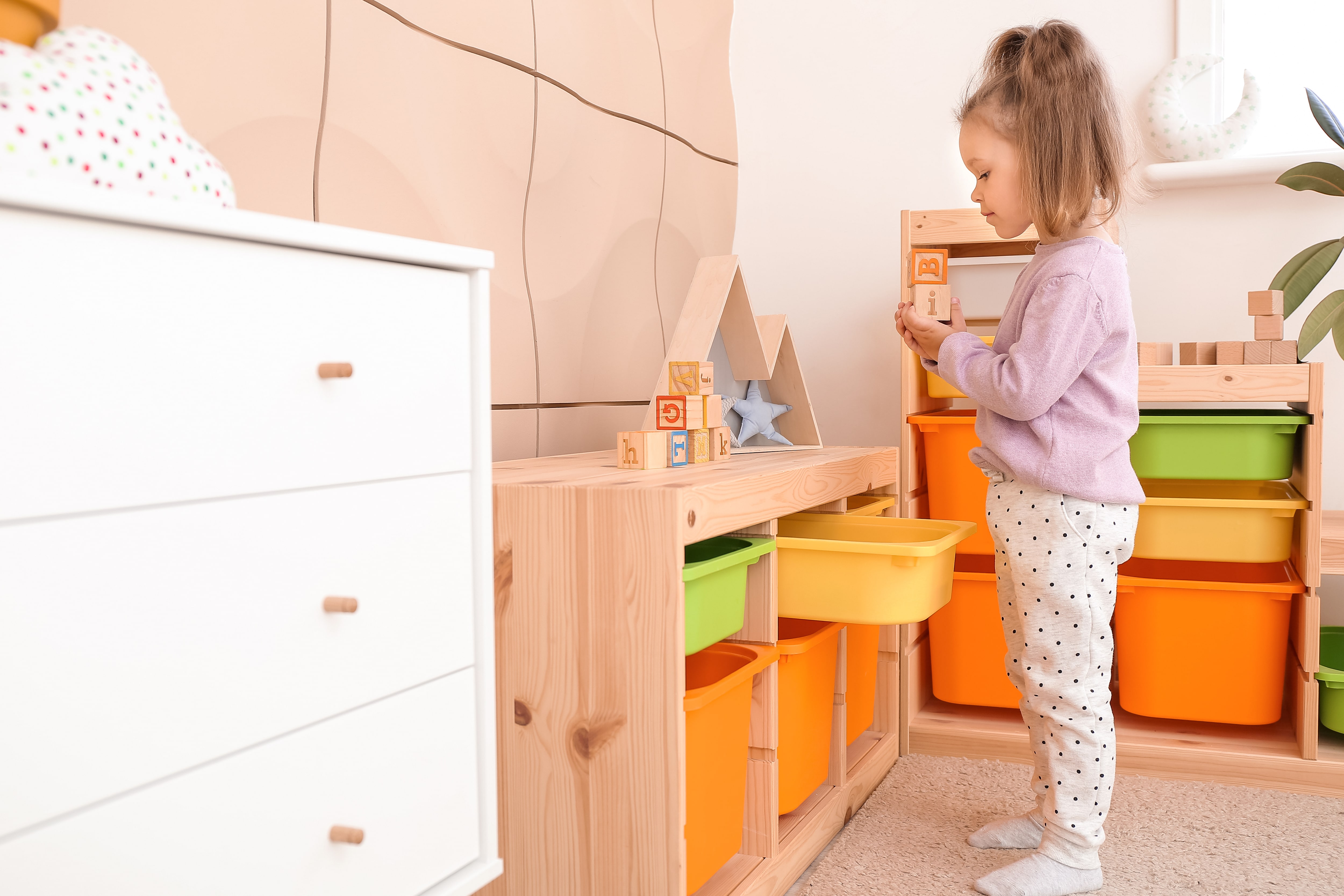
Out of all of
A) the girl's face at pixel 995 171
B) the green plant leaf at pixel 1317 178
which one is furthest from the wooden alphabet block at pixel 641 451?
the green plant leaf at pixel 1317 178

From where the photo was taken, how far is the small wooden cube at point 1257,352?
68.5 inches

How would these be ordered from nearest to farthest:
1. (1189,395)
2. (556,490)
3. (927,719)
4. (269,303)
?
1. (269,303)
2. (556,490)
3. (1189,395)
4. (927,719)

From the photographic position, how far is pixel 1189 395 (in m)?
1.76

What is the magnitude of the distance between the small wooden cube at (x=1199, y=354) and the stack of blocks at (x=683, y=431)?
0.89 meters

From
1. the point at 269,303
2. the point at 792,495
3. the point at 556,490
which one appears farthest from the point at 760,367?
the point at 269,303

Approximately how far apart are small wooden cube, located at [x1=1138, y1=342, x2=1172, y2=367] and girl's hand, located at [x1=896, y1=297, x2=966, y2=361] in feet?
1.55

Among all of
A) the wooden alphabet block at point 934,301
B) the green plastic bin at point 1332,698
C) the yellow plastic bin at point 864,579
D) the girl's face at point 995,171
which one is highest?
the girl's face at point 995,171

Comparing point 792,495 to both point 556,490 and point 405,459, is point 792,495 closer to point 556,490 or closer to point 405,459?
point 556,490

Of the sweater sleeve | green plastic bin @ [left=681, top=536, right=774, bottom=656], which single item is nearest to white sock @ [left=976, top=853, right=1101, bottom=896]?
green plastic bin @ [left=681, top=536, right=774, bottom=656]

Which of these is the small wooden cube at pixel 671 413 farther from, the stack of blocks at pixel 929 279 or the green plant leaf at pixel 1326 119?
the green plant leaf at pixel 1326 119

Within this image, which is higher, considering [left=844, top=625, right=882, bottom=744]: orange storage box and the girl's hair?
the girl's hair

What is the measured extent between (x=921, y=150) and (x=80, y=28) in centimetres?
202

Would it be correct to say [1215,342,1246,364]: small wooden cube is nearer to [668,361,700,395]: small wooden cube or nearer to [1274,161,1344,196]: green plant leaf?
[1274,161,1344,196]: green plant leaf

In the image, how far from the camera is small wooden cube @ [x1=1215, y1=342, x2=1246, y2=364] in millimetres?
1760
